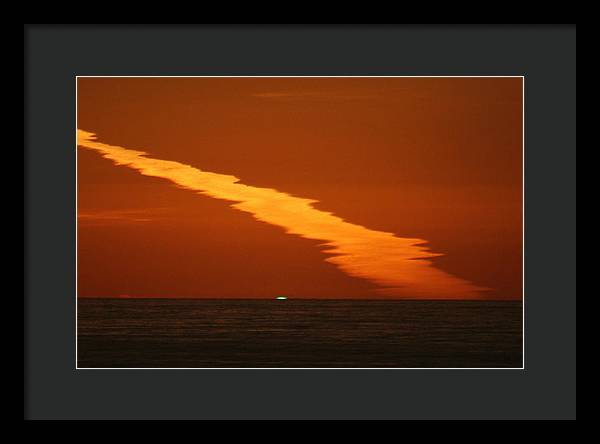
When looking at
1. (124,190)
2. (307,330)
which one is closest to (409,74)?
(124,190)

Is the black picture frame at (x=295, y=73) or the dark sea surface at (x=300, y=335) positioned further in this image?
the dark sea surface at (x=300, y=335)

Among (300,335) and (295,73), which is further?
(300,335)

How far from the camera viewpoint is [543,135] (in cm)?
690

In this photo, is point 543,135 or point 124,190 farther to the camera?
point 124,190

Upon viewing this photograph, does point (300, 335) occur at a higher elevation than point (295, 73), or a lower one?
lower

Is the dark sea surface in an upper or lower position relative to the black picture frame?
lower

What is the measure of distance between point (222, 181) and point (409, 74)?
8.56 metres

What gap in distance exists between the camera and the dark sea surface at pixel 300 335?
14.3 m

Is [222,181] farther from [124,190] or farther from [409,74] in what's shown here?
[409,74]

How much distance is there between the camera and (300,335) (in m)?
17.9

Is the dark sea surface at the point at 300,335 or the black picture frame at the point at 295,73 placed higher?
the black picture frame at the point at 295,73

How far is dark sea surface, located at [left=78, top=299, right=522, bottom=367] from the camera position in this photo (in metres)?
14.3

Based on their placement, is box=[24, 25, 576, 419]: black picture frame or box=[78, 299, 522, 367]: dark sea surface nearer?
box=[24, 25, 576, 419]: black picture frame
